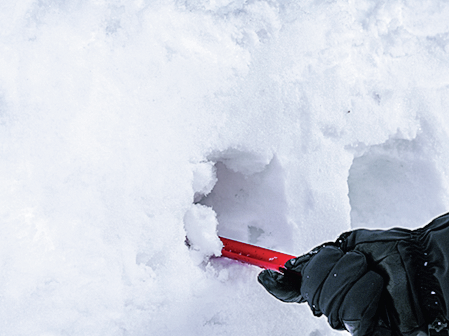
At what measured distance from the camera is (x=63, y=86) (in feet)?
4.70

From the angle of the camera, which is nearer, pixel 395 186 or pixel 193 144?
pixel 193 144

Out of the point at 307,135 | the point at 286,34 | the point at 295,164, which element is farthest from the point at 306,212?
the point at 286,34

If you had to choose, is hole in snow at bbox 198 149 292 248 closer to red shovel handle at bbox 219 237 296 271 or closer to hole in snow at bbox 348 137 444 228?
red shovel handle at bbox 219 237 296 271

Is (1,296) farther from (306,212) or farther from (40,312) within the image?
(306,212)

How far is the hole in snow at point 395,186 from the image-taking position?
1.67 m

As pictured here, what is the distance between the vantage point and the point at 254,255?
144 cm

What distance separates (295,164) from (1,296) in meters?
1.29

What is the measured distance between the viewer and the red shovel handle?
1.37 m

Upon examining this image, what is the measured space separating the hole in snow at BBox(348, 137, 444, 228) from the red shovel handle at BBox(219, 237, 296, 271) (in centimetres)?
58

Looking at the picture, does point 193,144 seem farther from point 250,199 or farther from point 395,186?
point 395,186

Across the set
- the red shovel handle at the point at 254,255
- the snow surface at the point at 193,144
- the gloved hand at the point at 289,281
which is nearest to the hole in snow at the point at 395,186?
the snow surface at the point at 193,144

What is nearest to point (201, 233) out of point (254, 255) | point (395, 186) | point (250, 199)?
point (254, 255)

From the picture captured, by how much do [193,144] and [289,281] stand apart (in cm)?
66

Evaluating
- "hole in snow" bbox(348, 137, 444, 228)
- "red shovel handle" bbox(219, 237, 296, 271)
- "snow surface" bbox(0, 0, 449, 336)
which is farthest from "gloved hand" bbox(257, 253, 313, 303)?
"hole in snow" bbox(348, 137, 444, 228)
